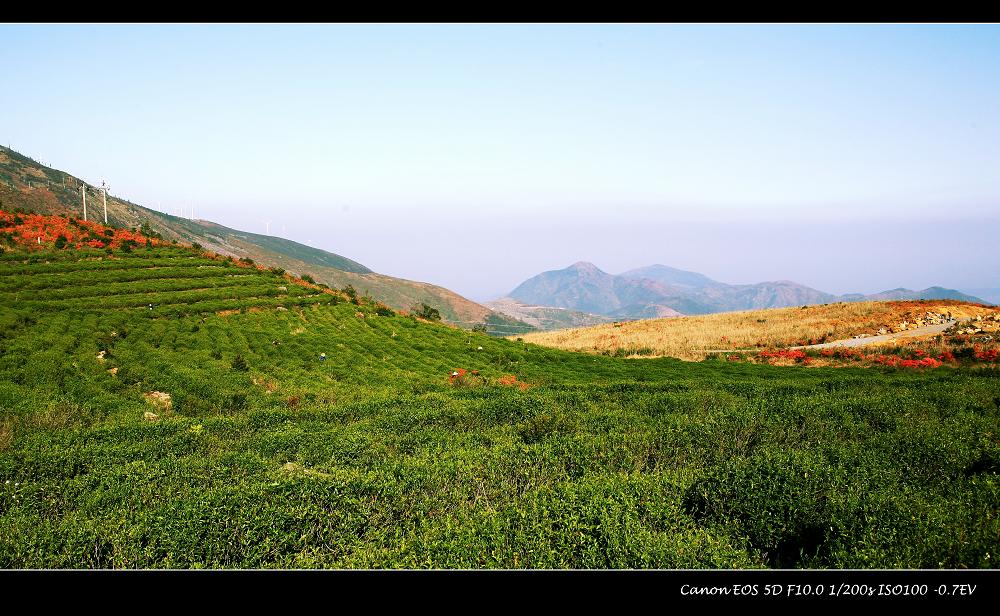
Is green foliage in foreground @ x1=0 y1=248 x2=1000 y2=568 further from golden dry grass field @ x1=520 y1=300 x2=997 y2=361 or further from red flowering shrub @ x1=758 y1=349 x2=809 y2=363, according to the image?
golden dry grass field @ x1=520 y1=300 x2=997 y2=361

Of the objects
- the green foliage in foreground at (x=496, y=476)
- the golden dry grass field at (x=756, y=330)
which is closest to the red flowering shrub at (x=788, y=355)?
the golden dry grass field at (x=756, y=330)

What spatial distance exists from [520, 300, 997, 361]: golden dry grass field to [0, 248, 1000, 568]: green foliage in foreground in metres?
22.4

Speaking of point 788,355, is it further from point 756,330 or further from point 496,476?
point 496,476

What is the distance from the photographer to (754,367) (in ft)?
101

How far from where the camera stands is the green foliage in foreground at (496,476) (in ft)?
19.8

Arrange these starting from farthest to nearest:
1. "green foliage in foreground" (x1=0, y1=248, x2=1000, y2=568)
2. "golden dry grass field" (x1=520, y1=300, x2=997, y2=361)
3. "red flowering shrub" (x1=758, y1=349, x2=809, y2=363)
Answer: "golden dry grass field" (x1=520, y1=300, x2=997, y2=361) → "red flowering shrub" (x1=758, y1=349, x2=809, y2=363) → "green foliage in foreground" (x1=0, y1=248, x2=1000, y2=568)

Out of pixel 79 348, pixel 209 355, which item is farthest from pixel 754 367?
pixel 79 348

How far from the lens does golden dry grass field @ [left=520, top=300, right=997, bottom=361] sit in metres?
42.8

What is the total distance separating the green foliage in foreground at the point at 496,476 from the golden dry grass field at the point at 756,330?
2243cm

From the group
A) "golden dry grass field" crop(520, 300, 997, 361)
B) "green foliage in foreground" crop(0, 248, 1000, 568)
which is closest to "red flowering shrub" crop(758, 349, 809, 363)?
"golden dry grass field" crop(520, 300, 997, 361)

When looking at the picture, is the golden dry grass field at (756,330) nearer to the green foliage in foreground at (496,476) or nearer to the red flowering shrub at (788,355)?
the red flowering shrub at (788,355)

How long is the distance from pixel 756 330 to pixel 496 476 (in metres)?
47.2
